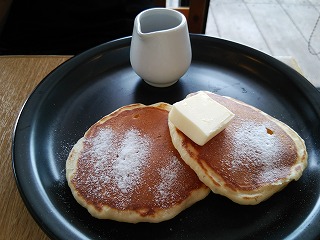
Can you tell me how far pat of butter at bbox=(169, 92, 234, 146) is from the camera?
75 centimetres

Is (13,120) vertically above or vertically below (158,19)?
below

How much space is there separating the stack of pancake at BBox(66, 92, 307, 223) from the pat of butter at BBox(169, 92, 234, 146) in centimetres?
2

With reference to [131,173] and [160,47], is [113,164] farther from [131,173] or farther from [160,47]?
[160,47]

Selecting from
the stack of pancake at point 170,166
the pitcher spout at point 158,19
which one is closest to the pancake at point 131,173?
the stack of pancake at point 170,166

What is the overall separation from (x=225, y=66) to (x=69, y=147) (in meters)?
0.57

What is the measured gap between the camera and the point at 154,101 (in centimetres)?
98

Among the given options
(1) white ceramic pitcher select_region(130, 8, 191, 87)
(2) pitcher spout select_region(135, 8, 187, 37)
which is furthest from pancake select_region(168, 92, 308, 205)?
(2) pitcher spout select_region(135, 8, 187, 37)

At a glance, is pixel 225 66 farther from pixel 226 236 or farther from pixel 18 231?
pixel 18 231

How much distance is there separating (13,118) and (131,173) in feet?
1.49

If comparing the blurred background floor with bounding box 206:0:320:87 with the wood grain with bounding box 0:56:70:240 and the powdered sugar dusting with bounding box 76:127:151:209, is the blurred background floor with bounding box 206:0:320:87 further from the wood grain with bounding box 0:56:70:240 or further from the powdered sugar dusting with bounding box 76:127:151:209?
the powdered sugar dusting with bounding box 76:127:151:209

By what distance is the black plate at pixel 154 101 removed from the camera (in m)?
0.68

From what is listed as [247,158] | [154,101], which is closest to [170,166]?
[247,158]

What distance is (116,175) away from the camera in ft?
2.41

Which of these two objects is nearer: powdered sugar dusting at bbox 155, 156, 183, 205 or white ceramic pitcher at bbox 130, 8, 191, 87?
powdered sugar dusting at bbox 155, 156, 183, 205
